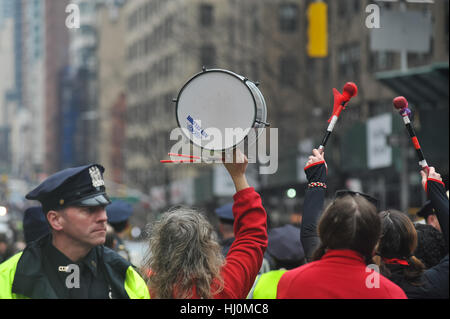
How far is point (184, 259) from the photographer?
356cm

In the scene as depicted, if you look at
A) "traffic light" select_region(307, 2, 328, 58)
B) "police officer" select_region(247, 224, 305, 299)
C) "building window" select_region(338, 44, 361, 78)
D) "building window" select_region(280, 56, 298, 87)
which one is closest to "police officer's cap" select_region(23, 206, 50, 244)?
"police officer" select_region(247, 224, 305, 299)

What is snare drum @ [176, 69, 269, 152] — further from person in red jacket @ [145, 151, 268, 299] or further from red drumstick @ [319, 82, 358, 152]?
red drumstick @ [319, 82, 358, 152]

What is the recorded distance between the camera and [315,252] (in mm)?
3523

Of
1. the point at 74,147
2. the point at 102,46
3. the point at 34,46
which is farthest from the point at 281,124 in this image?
the point at 34,46

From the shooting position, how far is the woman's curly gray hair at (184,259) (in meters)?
3.49

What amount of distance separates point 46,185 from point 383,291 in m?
1.51

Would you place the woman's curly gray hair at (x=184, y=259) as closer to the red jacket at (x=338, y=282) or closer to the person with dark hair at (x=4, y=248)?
the red jacket at (x=338, y=282)

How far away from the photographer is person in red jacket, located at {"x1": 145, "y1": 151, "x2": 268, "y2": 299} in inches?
138

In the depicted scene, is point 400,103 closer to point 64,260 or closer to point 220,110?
point 220,110

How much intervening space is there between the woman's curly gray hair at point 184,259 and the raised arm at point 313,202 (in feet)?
1.68

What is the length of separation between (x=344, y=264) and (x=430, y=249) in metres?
1.30

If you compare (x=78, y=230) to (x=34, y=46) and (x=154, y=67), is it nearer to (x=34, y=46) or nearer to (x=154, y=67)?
(x=154, y=67)

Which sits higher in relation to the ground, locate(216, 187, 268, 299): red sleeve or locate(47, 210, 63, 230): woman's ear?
locate(47, 210, 63, 230): woman's ear
